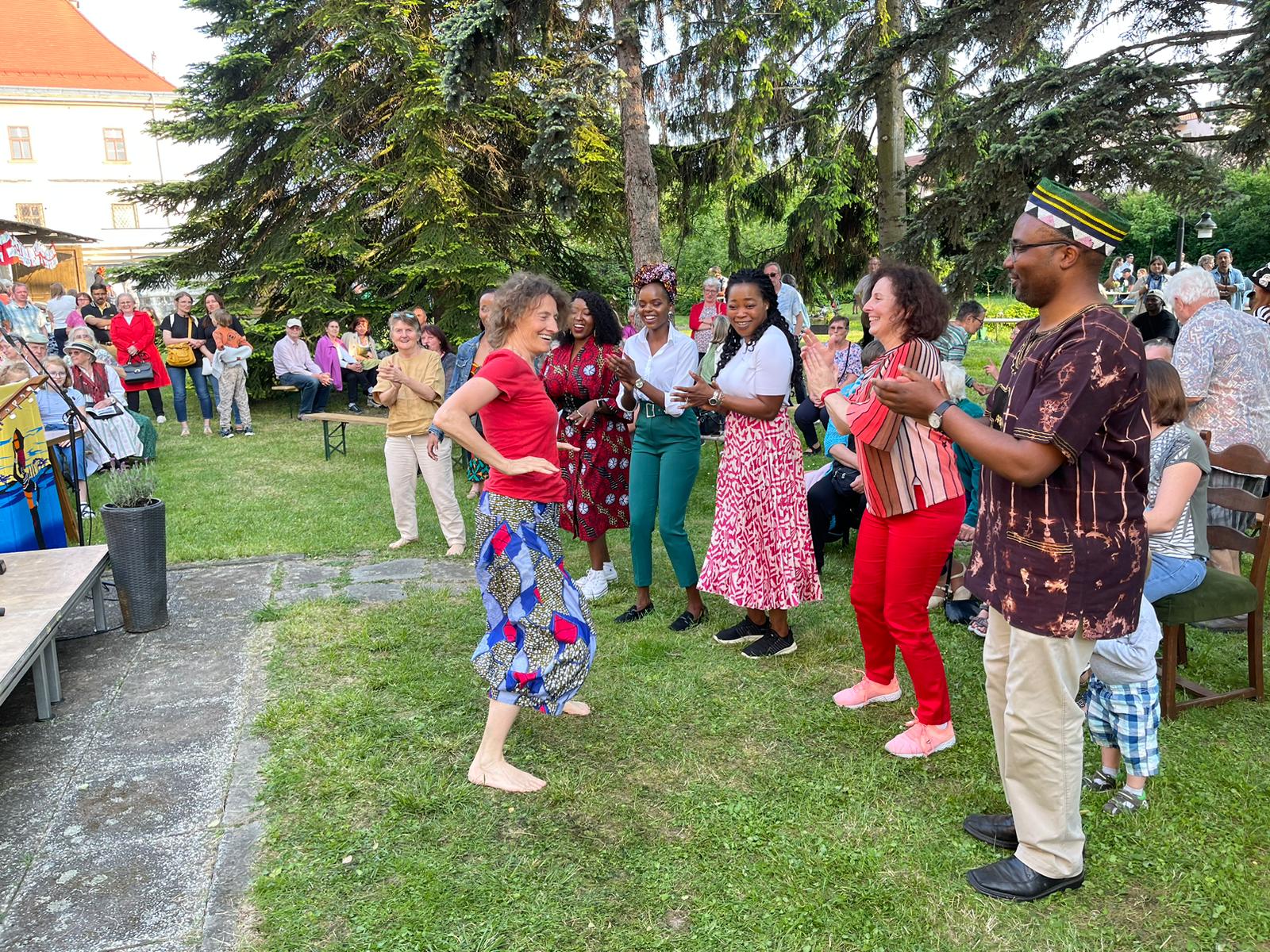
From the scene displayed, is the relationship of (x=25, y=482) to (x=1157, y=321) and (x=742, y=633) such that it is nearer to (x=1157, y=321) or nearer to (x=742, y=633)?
(x=742, y=633)

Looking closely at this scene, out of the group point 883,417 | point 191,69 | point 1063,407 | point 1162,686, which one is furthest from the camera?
point 191,69

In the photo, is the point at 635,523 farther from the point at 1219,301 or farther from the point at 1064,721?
the point at 1219,301

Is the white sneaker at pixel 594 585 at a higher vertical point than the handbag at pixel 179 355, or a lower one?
lower

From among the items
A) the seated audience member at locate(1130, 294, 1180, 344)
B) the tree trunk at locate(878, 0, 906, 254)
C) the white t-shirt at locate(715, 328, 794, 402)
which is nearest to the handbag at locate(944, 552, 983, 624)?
the white t-shirt at locate(715, 328, 794, 402)

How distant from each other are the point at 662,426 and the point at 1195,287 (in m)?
3.41

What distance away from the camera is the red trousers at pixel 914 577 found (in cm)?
351

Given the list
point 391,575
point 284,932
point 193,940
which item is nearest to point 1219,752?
point 284,932

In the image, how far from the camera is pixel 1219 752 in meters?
3.64

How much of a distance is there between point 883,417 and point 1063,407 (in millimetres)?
1131

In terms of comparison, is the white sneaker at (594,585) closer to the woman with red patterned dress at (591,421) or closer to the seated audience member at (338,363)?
the woman with red patterned dress at (591,421)

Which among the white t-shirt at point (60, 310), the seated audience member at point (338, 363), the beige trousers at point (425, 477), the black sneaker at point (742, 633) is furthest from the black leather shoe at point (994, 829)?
the white t-shirt at point (60, 310)

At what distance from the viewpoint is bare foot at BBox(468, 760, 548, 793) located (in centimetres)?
350

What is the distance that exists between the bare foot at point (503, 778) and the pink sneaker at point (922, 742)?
1.44 meters

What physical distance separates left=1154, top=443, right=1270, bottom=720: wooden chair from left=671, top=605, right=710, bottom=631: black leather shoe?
234 centimetres
